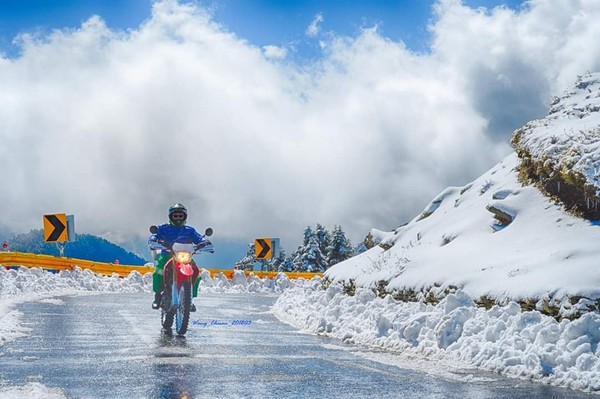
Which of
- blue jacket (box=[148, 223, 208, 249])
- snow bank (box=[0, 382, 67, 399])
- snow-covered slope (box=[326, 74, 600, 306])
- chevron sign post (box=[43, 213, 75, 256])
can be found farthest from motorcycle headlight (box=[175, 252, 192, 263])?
chevron sign post (box=[43, 213, 75, 256])

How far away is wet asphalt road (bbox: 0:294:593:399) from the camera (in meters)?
7.42

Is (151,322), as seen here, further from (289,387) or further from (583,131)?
(583,131)

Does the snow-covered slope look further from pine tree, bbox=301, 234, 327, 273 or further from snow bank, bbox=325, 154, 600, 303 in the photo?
pine tree, bbox=301, 234, 327, 273

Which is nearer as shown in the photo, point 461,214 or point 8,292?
point 461,214

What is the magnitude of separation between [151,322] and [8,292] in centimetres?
963

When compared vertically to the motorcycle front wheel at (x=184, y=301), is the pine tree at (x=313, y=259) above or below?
above

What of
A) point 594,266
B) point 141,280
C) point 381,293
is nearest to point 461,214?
point 381,293

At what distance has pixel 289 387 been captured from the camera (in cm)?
770

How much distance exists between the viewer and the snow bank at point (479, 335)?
867cm

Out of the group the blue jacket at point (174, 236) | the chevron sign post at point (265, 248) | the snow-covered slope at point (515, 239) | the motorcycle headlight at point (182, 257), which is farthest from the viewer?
the chevron sign post at point (265, 248)

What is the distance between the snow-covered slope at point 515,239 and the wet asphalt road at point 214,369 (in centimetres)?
264

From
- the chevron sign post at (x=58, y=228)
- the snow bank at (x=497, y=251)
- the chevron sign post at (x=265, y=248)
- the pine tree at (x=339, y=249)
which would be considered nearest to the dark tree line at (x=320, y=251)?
the pine tree at (x=339, y=249)

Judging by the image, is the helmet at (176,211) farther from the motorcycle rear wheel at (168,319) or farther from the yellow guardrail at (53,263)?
the yellow guardrail at (53,263)

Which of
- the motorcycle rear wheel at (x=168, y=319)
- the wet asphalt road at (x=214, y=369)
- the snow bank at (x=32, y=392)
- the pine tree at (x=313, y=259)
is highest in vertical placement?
the pine tree at (x=313, y=259)
